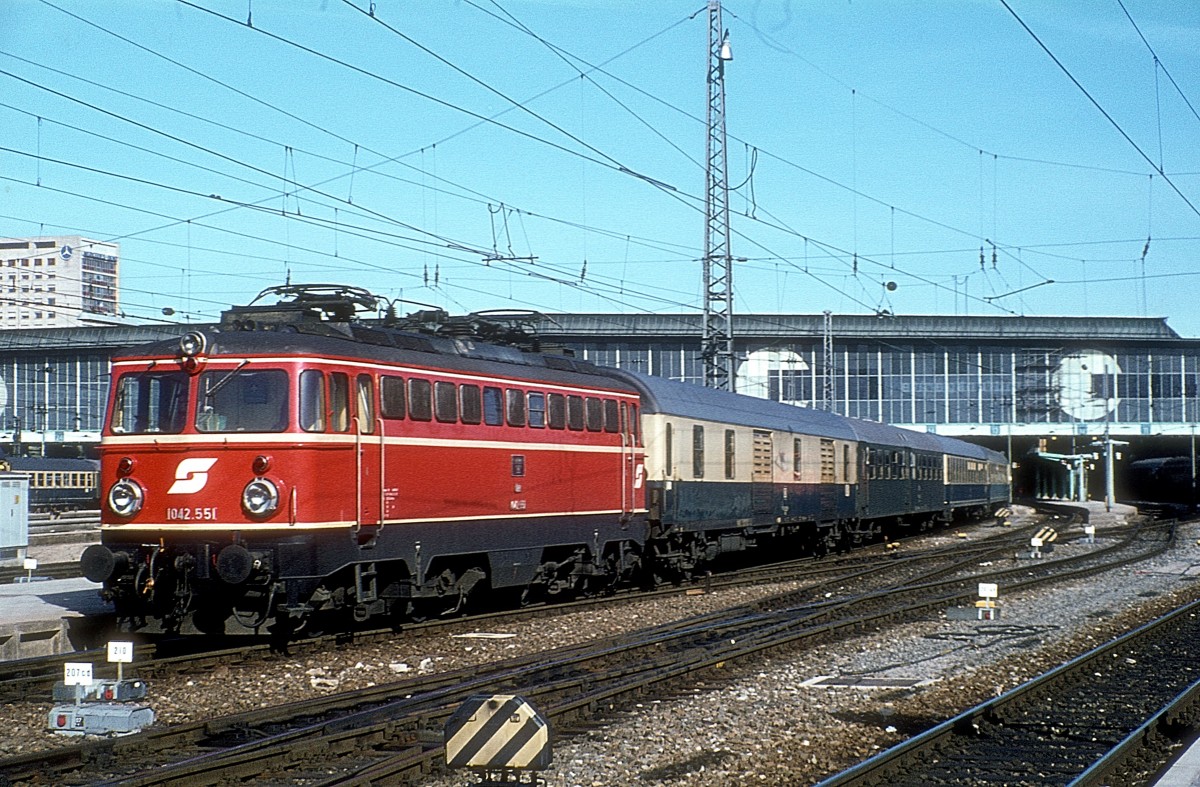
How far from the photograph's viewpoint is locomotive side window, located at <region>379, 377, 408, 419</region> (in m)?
16.3

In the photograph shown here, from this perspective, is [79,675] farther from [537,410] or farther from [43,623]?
[537,410]

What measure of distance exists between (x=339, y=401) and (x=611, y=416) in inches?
298

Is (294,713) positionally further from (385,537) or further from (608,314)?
(608,314)

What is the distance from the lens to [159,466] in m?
15.4

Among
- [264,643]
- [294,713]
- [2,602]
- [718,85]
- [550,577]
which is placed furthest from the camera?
[718,85]

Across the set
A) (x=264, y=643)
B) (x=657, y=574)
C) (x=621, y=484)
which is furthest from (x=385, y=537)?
(x=657, y=574)

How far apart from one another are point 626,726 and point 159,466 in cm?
660

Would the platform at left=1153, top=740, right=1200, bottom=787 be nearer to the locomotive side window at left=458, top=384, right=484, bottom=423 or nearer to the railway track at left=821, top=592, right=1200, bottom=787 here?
the railway track at left=821, top=592, right=1200, bottom=787

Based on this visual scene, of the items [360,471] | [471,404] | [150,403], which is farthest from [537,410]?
[150,403]

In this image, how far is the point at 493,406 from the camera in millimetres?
18719

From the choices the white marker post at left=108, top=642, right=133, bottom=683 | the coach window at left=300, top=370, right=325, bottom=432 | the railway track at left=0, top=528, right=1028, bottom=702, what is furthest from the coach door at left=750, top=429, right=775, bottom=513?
the white marker post at left=108, top=642, right=133, bottom=683

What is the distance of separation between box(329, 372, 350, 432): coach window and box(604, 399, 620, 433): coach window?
717 cm

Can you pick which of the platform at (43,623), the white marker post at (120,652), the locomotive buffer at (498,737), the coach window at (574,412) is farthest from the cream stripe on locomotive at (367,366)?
the locomotive buffer at (498,737)

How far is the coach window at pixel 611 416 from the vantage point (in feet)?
73.0
